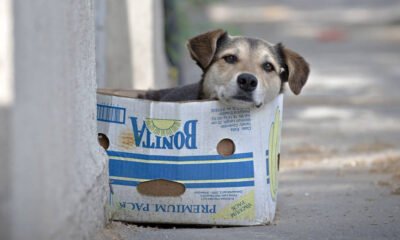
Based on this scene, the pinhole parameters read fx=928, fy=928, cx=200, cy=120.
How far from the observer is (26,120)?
10.9ft

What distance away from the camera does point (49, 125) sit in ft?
11.9

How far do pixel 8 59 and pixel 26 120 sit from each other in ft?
0.89

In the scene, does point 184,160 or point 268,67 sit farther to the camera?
point 268,67

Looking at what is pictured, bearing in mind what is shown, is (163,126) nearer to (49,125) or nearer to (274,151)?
(274,151)

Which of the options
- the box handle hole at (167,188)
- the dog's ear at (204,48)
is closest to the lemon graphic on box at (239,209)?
the box handle hole at (167,188)

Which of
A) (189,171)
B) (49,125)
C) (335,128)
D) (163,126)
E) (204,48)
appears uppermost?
(204,48)

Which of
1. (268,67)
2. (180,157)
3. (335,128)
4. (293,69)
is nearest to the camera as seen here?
(180,157)

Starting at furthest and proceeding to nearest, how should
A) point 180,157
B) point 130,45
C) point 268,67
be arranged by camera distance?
point 130,45 → point 268,67 → point 180,157

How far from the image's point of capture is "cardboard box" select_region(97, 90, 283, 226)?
502 centimetres

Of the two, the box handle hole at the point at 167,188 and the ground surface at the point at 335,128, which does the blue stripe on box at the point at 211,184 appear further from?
the ground surface at the point at 335,128

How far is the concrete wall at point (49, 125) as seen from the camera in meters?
3.18

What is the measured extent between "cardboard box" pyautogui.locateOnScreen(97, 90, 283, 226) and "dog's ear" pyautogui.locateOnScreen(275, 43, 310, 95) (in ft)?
2.66

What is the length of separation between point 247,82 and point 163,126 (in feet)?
2.06

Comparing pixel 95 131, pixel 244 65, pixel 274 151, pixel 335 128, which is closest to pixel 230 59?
pixel 244 65
